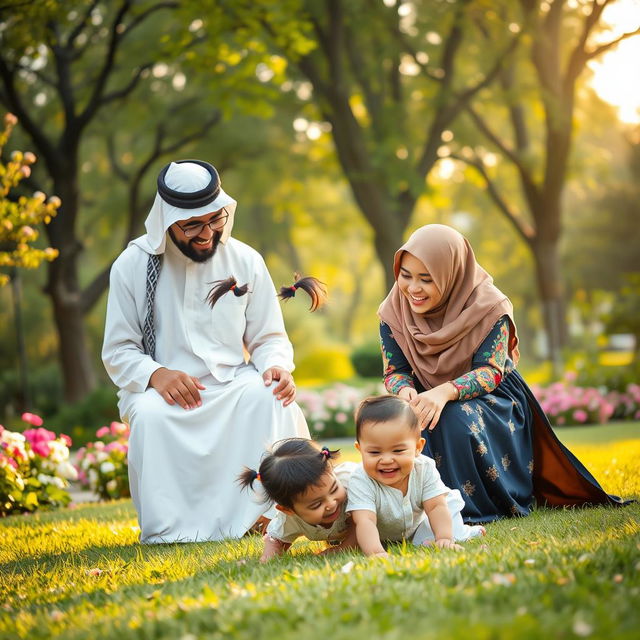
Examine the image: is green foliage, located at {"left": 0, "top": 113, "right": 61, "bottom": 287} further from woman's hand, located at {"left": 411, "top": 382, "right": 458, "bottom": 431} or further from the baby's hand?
the baby's hand

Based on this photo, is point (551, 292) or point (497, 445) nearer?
point (497, 445)

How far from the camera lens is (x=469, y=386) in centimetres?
423

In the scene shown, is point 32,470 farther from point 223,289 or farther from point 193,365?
point 223,289

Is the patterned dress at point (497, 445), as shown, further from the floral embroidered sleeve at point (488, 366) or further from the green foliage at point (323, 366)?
the green foliage at point (323, 366)

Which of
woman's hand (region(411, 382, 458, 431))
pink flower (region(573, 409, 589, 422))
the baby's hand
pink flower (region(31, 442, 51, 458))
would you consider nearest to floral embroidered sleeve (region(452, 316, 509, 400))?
woman's hand (region(411, 382, 458, 431))

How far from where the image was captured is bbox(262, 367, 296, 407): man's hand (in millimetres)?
4621

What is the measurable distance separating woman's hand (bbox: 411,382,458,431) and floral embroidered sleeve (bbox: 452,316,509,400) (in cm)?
11

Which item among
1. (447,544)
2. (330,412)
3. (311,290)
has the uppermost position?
(311,290)

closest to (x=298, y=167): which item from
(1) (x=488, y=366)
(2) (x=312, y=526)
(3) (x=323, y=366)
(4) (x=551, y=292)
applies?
(3) (x=323, y=366)

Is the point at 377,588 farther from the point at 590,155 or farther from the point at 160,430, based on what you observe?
the point at 590,155

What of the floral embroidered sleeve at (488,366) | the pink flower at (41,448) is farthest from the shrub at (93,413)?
the floral embroidered sleeve at (488,366)

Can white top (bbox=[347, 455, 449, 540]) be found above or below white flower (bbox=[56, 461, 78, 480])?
above

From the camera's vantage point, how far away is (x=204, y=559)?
12.1 feet

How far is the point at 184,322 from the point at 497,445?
71.9 inches
